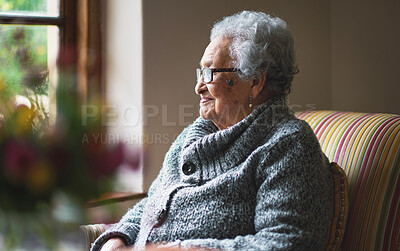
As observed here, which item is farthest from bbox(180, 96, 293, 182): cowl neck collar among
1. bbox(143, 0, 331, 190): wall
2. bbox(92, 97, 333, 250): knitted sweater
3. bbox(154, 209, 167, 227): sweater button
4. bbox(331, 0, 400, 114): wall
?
bbox(331, 0, 400, 114): wall

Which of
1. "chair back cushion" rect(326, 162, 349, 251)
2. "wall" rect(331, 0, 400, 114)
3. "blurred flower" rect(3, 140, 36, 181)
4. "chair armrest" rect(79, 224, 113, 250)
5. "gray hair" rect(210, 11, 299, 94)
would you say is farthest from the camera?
"wall" rect(331, 0, 400, 114)

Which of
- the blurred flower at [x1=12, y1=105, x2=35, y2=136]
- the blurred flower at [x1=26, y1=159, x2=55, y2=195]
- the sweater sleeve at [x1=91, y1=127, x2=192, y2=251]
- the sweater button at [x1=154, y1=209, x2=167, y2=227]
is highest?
the blurred flower at [x1=12, y1=105, x2=35, y2=136]

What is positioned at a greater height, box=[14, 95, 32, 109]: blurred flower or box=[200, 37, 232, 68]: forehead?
box=[200, 37, 232, 68]: forehead

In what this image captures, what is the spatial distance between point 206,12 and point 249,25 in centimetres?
71

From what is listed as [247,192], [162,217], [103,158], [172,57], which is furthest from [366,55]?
[103,158]

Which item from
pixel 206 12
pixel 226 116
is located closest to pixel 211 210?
pixel 226 116

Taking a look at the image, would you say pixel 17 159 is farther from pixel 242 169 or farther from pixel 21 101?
pixel 242 169

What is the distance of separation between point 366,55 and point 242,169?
123cm

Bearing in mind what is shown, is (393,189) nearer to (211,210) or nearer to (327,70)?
(211,210)

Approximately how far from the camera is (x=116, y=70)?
91.7 inches

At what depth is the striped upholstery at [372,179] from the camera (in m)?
1.59

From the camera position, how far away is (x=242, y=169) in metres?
1.59

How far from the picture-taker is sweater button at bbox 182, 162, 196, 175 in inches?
68.5

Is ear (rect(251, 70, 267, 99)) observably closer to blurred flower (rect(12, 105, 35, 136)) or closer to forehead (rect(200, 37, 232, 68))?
forehead (rect(200, 37, 232, 68))
